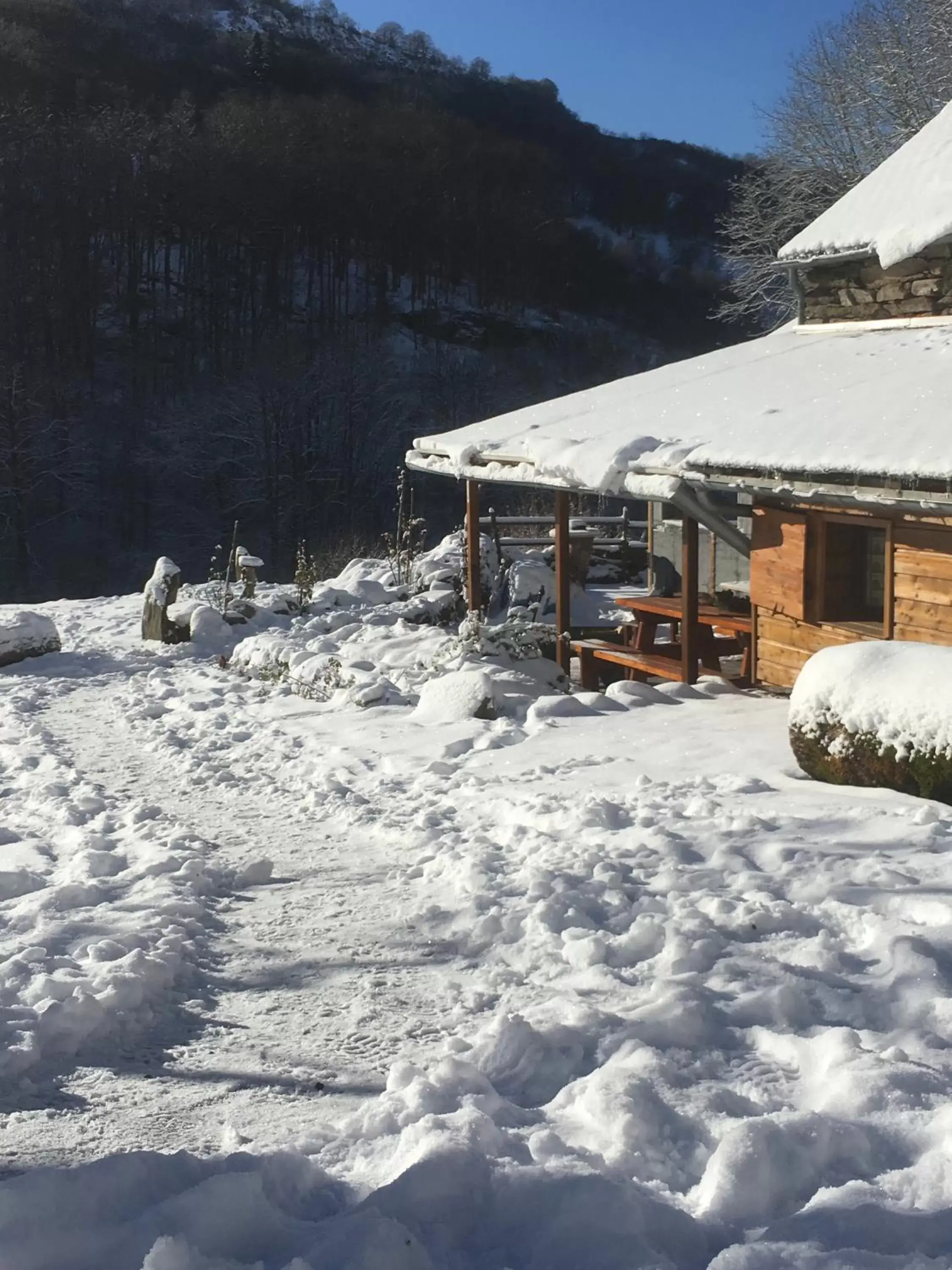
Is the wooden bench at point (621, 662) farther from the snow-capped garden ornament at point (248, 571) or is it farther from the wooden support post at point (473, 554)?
the snow-capped garden ornament at point (248, 571)

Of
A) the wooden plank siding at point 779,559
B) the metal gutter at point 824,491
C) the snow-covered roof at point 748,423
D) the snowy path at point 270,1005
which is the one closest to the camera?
the snowy path at point 270,1005

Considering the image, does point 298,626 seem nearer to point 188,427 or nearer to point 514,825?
point 514,825

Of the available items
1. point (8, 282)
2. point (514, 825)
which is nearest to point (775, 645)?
point (514, 825)

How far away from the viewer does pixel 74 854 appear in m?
6.02

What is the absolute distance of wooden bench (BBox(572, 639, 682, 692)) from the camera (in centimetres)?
993

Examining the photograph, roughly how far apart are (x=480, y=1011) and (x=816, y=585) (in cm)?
591

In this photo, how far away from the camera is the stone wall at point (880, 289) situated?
10.2m

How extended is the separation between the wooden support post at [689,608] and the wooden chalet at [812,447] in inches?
0.7

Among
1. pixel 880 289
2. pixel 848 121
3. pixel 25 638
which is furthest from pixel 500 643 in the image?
pixel 848 121

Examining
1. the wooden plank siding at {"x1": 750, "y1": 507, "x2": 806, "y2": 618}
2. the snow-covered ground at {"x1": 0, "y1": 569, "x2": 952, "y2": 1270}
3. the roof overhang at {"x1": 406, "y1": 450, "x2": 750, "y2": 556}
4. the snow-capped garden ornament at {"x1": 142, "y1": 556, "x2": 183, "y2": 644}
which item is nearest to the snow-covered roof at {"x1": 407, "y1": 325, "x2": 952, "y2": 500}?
the roof overhang at {"x1": 406, "y1": 450, "x2": 750, "y2": 556}

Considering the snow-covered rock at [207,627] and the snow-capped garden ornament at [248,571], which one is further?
the snow-capped garden ornament at [248,571]

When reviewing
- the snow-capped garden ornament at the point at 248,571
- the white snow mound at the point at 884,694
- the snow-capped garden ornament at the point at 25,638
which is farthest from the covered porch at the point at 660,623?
the snow-capped garden ornament at the point at 25,638

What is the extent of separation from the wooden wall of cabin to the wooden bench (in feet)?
2.58

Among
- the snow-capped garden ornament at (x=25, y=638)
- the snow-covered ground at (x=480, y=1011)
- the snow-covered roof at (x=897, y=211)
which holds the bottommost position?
the snow-covered ground at (x=480, y=1011)
